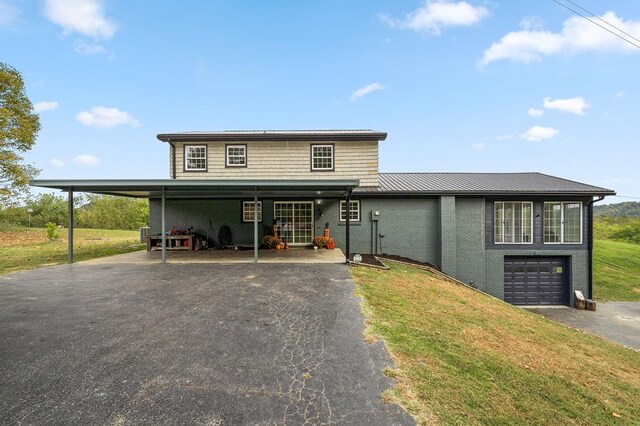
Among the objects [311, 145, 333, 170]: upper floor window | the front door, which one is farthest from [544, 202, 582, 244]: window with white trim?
the front door

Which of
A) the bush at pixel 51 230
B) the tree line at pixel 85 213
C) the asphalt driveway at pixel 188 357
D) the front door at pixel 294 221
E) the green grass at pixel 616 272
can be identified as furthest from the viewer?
the tree line at pixel 85 213

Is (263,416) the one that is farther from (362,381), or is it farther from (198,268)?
(198,268)

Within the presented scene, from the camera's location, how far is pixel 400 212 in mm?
12320

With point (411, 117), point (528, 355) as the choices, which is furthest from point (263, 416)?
point (411, 117)

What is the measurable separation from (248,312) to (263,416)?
2651 millimetres

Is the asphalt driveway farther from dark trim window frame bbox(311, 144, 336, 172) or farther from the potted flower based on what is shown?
dark trim window frame bbox(311, 144, 336, 172)

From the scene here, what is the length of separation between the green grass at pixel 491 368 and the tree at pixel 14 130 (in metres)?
23.3

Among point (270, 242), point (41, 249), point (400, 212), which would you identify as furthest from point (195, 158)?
point (400, 212)

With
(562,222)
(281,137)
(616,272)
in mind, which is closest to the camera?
(562,222)

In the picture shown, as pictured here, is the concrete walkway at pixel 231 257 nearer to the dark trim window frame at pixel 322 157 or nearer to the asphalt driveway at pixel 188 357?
the asphalt driveway at pixel 188 357

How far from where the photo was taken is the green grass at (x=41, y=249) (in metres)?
10.2

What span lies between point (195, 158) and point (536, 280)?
16356mm

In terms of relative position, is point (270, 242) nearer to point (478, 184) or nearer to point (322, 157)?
point (322, 157)

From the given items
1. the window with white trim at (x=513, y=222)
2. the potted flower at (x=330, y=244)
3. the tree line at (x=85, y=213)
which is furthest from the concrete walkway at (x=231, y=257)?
the tree line at (x=85, y=213)
